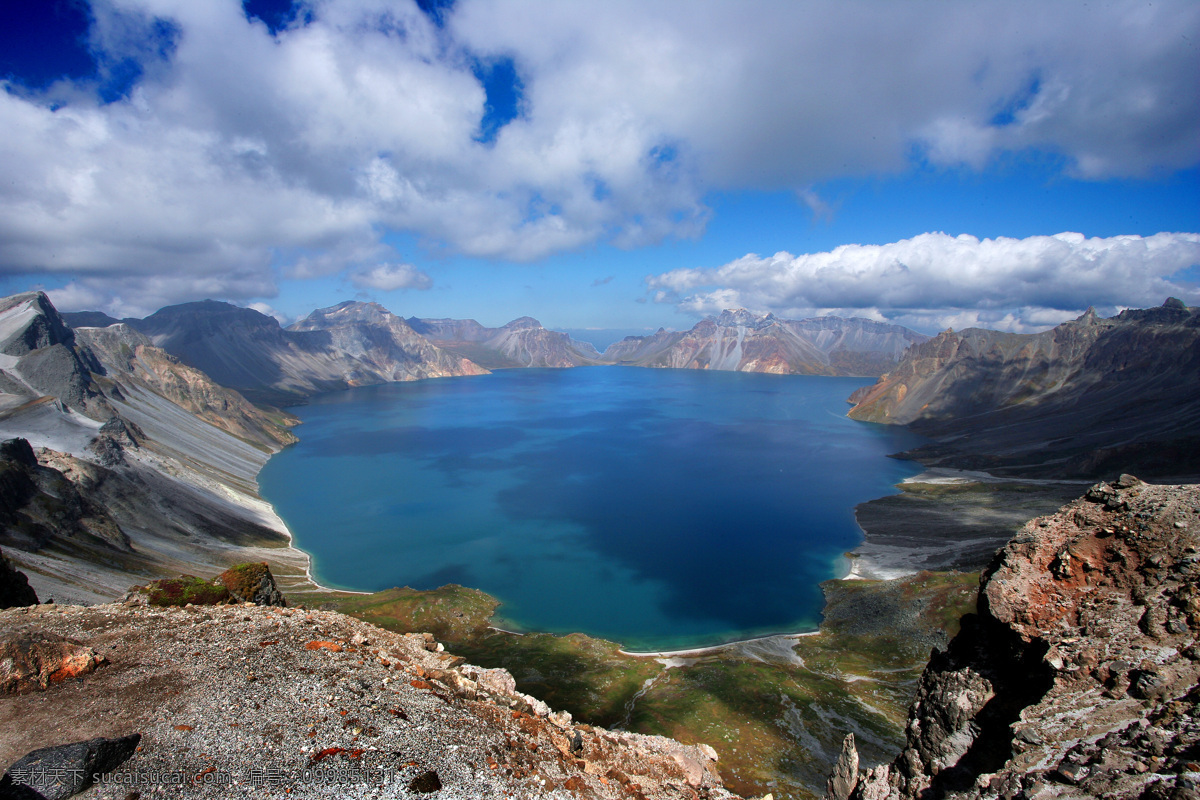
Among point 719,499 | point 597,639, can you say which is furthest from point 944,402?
point 597,639

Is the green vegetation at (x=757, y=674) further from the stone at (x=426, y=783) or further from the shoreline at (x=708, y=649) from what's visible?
the stone at (x=426, y=783)

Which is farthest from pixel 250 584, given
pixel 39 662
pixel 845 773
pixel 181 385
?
pixel 181 385

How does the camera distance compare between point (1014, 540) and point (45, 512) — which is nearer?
point (1014, 540)

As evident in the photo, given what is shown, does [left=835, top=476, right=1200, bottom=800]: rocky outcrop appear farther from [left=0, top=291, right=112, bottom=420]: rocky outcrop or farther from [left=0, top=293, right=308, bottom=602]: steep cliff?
[left=0, top=291, right=112, bottom=420]: rocky outcrop

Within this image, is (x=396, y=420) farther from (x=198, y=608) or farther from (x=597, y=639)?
(x=198, y=608)

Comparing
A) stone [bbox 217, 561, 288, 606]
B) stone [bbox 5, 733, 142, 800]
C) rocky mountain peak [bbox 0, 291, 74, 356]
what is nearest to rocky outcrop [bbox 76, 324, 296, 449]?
rocky mountain peak [bbox 0, 291, 74, 356]

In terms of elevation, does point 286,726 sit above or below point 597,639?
above

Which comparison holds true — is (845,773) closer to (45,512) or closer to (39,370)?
(45,512)
